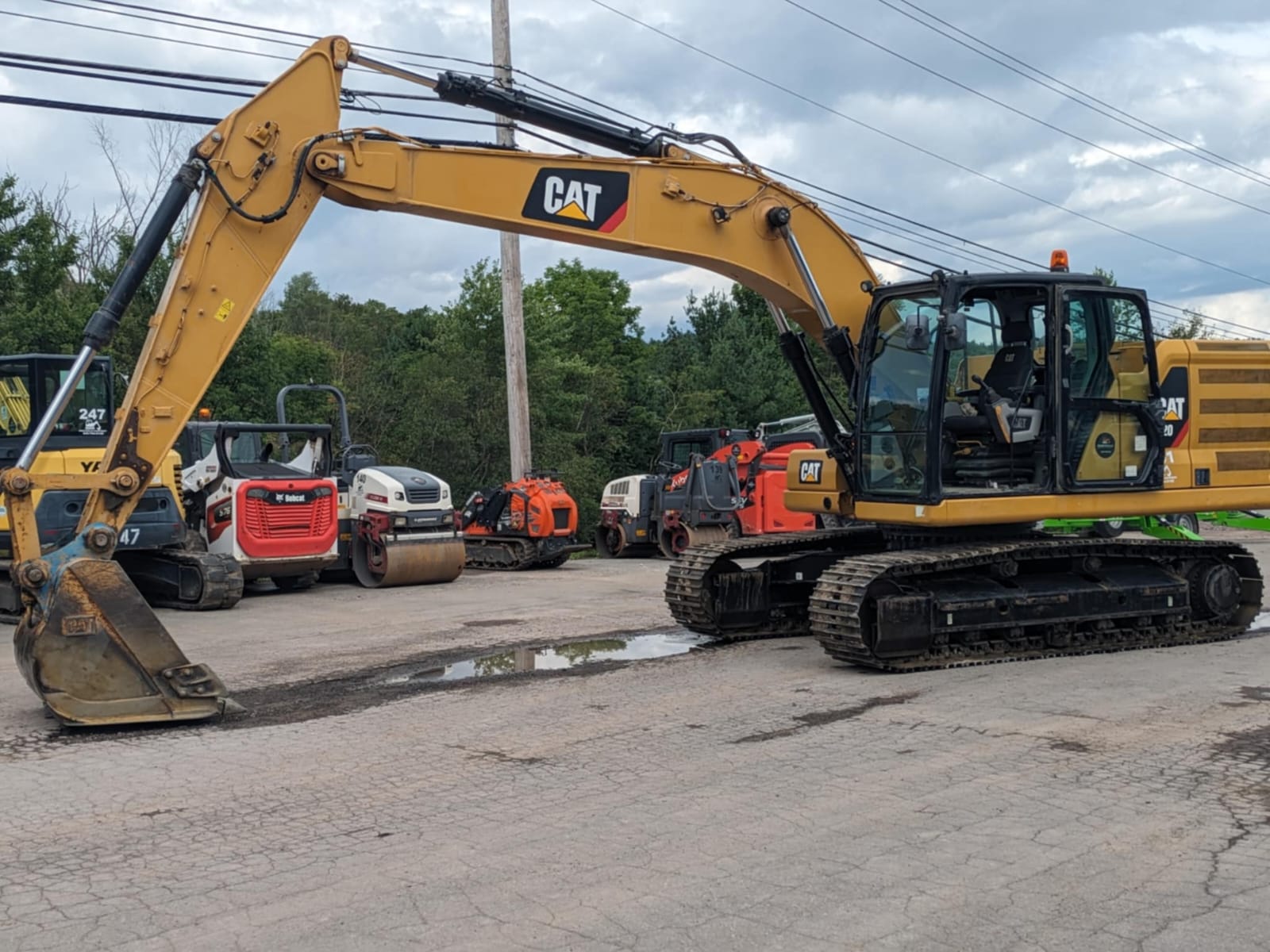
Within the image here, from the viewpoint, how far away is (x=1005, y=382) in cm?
1027

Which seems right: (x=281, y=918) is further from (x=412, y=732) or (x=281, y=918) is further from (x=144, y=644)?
(x=144, y=644)

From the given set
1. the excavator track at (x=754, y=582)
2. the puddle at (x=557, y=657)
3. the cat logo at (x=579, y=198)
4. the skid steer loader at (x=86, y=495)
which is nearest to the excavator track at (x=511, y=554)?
the skid steer loader at (x=86, y=495)

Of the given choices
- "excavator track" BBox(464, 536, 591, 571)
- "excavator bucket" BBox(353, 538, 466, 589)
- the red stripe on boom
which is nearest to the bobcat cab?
the red stripe on boom

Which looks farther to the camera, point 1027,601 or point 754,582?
point 754,582

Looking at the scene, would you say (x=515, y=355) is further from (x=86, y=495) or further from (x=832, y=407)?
(x=832, y=407)

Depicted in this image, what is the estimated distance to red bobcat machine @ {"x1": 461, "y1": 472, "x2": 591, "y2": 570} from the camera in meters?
20.3

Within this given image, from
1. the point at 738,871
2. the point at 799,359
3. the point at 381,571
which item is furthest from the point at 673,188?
the point at 381,571

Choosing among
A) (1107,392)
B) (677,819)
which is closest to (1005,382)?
(1107,392)

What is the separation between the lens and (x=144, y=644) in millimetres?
7824

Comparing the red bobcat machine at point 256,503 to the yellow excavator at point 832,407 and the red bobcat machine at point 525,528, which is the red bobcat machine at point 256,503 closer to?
the red bobcat machine at point 525,528

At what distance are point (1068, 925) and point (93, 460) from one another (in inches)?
477

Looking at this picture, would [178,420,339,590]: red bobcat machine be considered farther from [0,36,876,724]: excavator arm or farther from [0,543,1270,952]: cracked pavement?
[0,36,876,724]: excavator arm

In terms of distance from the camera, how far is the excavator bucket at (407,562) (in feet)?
55.9

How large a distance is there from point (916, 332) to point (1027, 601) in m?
2.30
